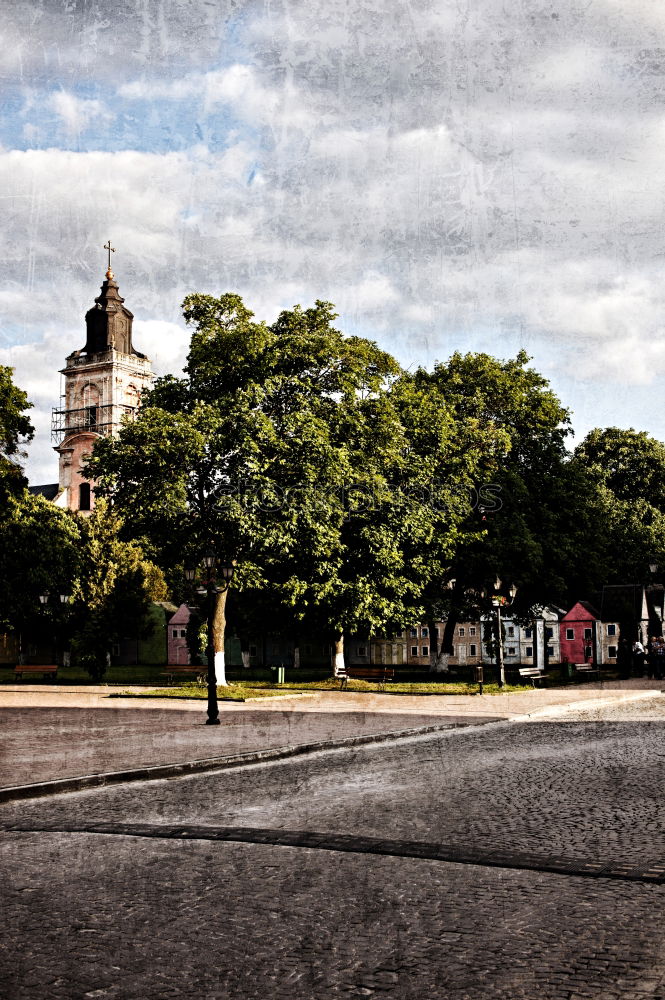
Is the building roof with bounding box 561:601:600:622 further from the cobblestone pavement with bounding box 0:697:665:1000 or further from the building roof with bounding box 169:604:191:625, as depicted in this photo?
the cobblestone pavement with bounding box 0:697:665:1000

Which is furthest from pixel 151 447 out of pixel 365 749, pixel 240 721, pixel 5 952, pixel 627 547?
pixel 627 547

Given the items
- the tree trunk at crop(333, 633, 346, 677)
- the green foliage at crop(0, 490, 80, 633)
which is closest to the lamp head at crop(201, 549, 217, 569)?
the tree trunk at crop(333, 633, 346, 677)

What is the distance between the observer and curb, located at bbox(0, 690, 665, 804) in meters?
11.7

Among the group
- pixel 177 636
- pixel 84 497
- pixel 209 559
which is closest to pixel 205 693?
pixel 209 559

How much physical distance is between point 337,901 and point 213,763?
8.31 m

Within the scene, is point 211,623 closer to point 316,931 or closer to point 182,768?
point 182,768

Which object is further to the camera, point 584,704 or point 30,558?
point 30,558

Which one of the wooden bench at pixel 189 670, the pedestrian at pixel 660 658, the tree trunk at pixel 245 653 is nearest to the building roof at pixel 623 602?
the pedestrian at pixel 660 658

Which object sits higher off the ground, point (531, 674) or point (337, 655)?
point (337, 655)

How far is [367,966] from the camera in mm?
5141

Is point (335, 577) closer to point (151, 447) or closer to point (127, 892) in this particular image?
point (151, 447)

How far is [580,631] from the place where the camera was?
72438 mm

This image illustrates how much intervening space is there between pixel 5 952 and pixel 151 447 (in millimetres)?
27971

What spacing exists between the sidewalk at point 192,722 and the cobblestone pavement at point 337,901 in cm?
298
